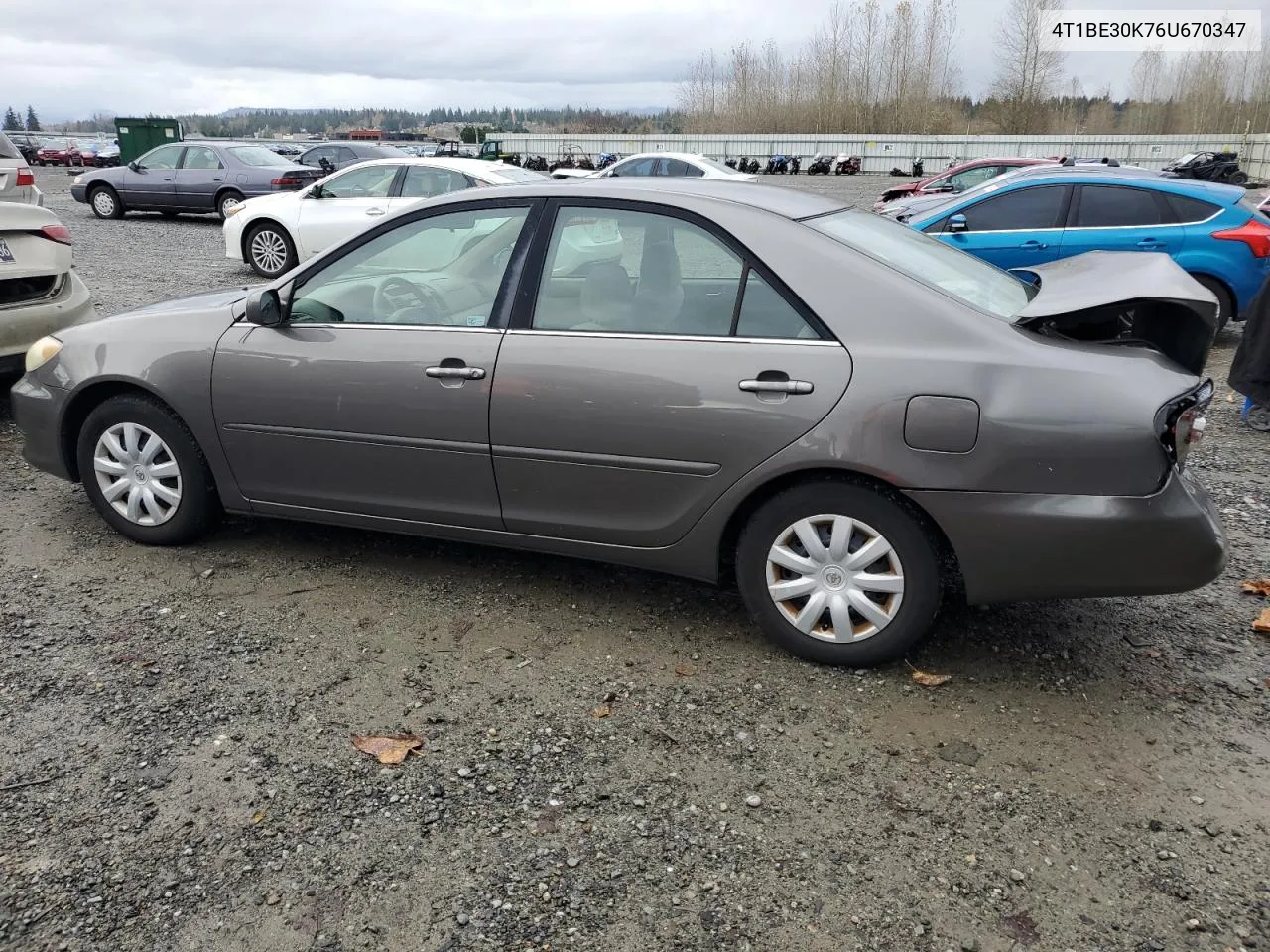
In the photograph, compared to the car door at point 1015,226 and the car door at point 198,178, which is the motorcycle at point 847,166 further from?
the car door at point 1015,226

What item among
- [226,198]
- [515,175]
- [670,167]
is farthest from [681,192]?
[226,198]

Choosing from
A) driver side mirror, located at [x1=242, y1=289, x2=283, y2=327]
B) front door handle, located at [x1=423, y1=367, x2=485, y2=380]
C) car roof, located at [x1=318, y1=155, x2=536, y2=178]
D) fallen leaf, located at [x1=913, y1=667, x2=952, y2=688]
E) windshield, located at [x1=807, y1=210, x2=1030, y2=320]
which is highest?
car roof, located at [x1=318, y1=155, x2=536, y2=178]

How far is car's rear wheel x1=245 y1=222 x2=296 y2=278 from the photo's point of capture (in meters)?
12.7

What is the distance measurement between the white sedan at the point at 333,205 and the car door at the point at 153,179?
292 inches

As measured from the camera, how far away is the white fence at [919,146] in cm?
4505

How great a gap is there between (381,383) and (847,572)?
6.14 feet

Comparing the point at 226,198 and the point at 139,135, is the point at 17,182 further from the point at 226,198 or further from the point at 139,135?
the point at 139,135

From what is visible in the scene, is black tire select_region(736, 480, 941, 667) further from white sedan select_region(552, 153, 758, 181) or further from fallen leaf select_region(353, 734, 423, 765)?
white sedan select_region(552, 153, 758, 181)

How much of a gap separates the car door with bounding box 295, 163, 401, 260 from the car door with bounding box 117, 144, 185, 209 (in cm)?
813

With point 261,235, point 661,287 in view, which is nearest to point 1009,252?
point 661,287

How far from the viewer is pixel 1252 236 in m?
8.53

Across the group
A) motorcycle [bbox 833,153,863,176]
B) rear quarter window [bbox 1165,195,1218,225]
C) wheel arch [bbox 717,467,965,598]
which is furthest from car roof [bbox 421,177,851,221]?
motorcycle [bbox 833,153,863,176]

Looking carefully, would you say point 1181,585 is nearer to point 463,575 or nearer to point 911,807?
point 911,807

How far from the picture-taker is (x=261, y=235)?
12711 millimetres
